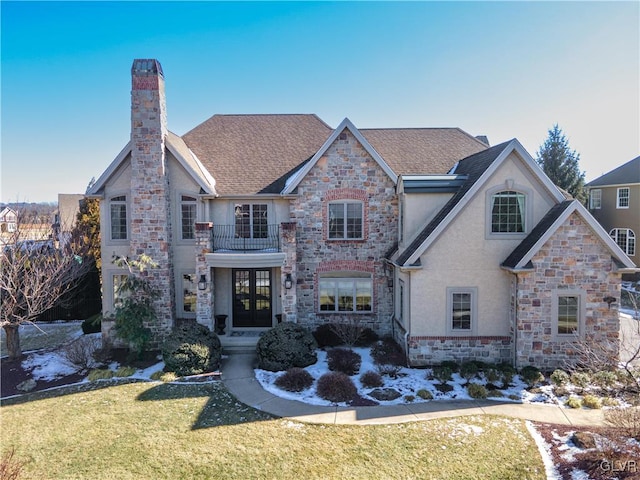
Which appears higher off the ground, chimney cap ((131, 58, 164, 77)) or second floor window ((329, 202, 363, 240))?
chimney cap ((131, 58, 164, 77))

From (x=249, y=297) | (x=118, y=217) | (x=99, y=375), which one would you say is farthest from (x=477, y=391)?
(x=118, y=217)

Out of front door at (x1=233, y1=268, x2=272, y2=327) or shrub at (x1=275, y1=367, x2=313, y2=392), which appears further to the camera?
front door at (x1=233, y1=268, x2=272, y2=327)

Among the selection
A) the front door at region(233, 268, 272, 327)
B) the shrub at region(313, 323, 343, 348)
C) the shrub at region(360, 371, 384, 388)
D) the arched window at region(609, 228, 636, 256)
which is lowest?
the shrub at region(360, 371, 384, 388)

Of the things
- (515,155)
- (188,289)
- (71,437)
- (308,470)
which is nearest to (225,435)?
(308,470)

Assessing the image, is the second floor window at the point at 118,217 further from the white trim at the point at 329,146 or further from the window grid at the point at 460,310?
the window grid at the point at 460,310

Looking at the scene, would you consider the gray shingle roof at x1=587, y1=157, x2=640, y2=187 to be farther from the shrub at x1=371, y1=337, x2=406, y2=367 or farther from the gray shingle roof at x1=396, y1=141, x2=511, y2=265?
the shrub at x1=371, y1=337, x2=406, y2=367

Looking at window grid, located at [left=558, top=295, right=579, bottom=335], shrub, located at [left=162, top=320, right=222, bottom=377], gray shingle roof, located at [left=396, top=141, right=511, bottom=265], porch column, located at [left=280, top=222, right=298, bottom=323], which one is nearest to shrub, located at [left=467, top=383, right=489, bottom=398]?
window grid, located at [left=558, top=295, right=579, bottom=335]

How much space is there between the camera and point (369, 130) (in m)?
20.9

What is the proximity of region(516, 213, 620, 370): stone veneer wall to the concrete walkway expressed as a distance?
2.67m

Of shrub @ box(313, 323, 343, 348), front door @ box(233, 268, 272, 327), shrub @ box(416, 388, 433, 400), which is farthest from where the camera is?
front door @ box(233, 268, 272, 327)

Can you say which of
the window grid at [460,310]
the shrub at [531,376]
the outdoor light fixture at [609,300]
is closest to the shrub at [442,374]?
the window grid at [460,310]

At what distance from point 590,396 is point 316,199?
37.7ft

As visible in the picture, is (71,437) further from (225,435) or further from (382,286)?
(382,286)

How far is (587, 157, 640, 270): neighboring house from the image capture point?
31.1m
